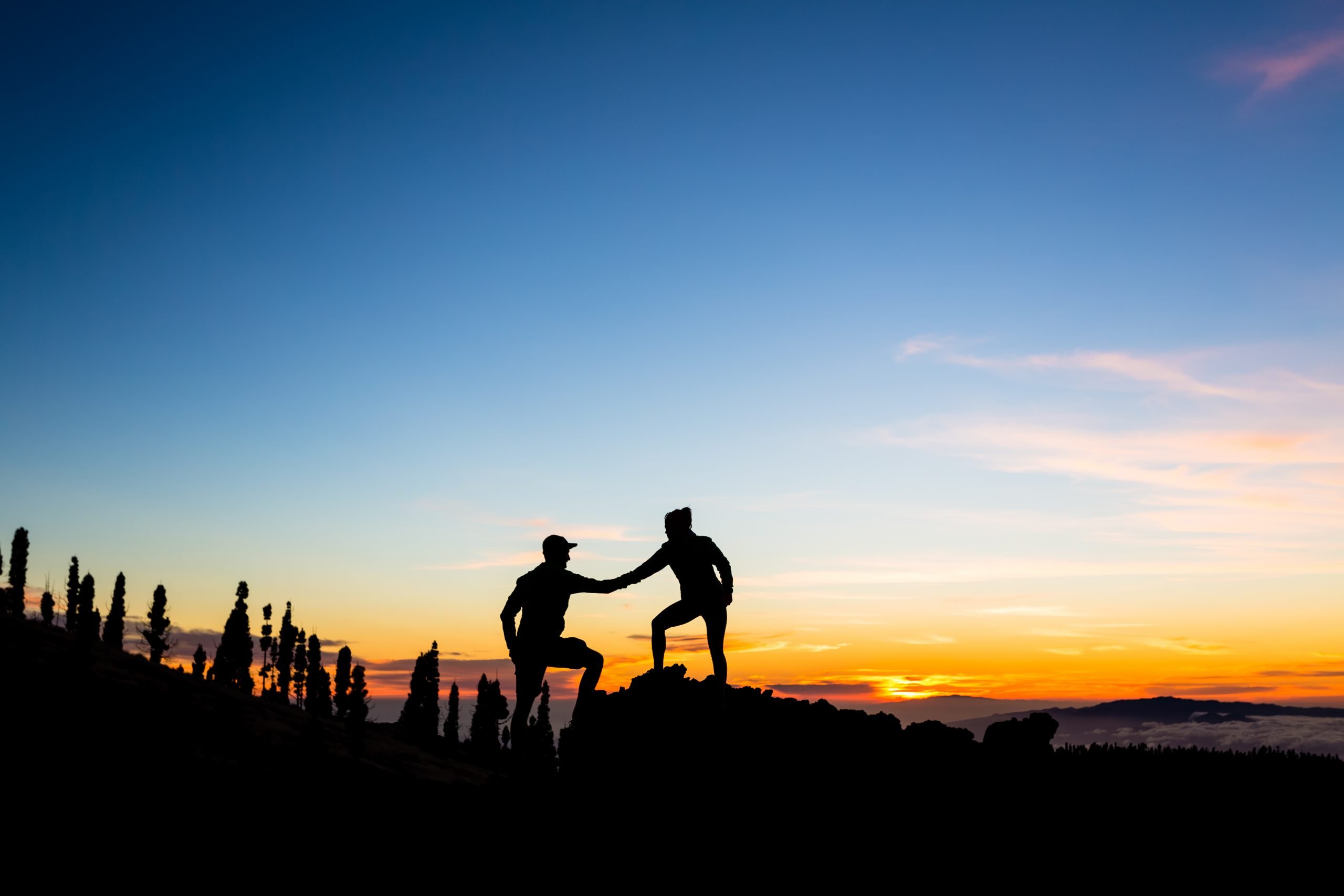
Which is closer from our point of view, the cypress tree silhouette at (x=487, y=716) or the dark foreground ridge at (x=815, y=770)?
the dark foreground ridge at (x=815, y=770)

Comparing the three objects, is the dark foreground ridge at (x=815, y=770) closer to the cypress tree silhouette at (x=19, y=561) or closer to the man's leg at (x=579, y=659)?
the man's leg at (x=579, y=659)

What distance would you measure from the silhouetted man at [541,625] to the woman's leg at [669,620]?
4.55 feet

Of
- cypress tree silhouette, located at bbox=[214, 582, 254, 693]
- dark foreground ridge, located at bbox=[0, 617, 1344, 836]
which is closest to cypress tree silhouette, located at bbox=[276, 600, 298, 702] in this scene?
cypress tree silhouette, located at bbox=[214, 582, 254, 693]

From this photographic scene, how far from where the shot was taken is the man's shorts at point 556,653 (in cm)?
1605

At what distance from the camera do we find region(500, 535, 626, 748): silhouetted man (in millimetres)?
16031

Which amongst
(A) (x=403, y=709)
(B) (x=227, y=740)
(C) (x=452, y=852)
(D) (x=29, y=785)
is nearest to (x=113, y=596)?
(A) (x=403, y=709)

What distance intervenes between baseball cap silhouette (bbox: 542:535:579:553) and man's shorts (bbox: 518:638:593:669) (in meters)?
1.67

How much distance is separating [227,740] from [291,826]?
8337 centimetres

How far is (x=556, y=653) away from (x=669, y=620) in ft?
7.25

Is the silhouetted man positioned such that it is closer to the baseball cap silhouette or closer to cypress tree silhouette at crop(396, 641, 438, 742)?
the baseball cap silhouette

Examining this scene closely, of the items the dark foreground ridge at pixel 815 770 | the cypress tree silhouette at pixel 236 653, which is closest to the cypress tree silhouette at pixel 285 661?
the cypress tree silhouette at pixel 236 653

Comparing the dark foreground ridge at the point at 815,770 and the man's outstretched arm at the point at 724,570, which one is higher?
the man's outstretched arm at the point at 724,570

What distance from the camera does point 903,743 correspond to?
52.6ft

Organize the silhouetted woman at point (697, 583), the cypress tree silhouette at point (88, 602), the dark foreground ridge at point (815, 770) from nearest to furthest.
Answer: the dark foreground ridge at point (815, 770)
the silhouetted woman at point (697, 583)
the cypress tree silhouette at point (88, 602)
